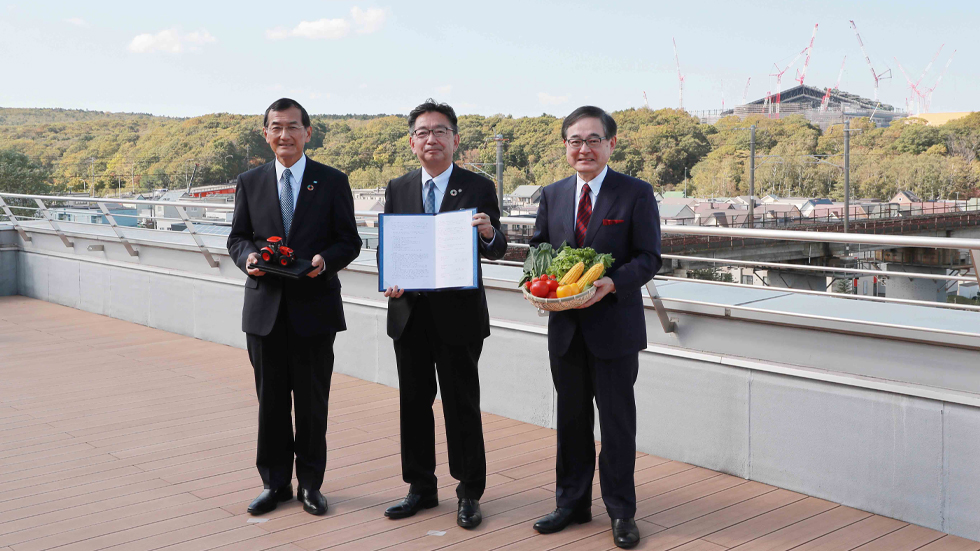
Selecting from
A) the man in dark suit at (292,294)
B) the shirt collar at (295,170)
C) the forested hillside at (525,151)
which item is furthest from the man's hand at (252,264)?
the forested hillside at (525,151)

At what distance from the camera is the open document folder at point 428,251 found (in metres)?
2.96

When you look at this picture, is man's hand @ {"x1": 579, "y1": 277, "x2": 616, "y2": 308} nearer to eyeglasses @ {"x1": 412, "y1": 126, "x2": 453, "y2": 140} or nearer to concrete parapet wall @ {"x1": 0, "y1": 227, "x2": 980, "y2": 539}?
eyeglasses @ {"x1": 412, "y1": 126, "x2": 453, "y2": 140}

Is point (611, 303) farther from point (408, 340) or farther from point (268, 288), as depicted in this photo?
point (268, 288)

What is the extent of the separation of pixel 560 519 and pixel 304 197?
1.55 m

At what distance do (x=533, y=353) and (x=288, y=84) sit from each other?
5012 inches

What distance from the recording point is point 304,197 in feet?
10.6

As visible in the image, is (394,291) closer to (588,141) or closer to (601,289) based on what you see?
(601,289)

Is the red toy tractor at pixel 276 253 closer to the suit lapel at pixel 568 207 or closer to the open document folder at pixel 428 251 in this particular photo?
the open document folder at pixel 428 251

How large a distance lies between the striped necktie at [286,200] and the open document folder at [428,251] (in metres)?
0.41

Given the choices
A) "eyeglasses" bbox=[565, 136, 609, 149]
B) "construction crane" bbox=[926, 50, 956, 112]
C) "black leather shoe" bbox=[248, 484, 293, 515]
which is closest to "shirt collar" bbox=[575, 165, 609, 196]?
"eyeglasses" bbox=[565, 136, 609, 149]

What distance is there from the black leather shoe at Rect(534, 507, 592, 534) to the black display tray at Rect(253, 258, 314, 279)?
1.26 meters

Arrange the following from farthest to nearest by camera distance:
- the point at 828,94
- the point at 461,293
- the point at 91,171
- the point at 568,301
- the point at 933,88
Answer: the point at 933,88 → the point at 828,94 → the point at 91,171 → the point at 461,293 → the point at 568,301

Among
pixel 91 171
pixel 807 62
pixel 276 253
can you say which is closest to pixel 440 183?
pixel 276 253

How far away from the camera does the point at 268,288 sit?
10.5 feet
